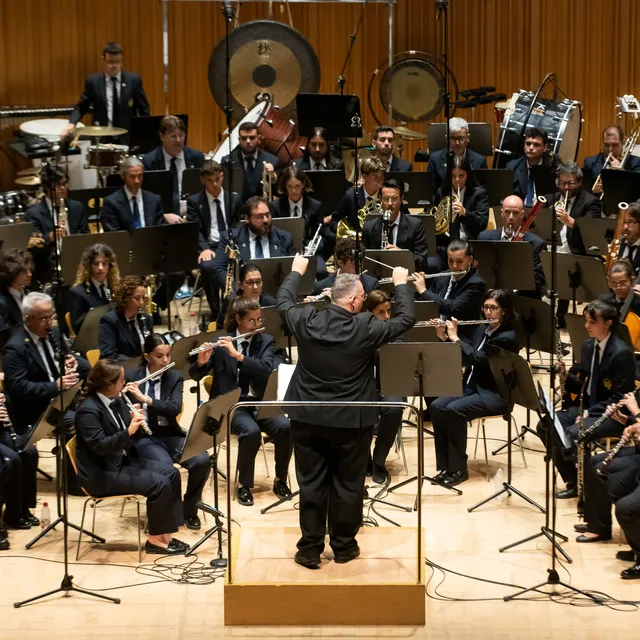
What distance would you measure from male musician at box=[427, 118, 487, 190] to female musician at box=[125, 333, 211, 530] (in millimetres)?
4100

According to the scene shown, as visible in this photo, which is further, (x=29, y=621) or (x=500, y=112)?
(x=500, y=112)

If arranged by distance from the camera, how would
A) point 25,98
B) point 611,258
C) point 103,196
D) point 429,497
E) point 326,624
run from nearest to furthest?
point 326,624 → point 429,497 → point 611,258 → point 103,196 → point 25,98

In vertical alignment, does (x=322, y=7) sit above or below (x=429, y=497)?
above

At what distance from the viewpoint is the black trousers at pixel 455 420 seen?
6.95 meters

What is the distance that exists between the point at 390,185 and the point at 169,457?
3369 mm

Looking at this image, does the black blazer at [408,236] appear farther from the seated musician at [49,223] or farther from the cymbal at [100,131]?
the cymbal at [100,131]

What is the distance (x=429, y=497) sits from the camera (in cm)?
683

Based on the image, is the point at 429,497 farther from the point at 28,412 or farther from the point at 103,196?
the point at 103,196

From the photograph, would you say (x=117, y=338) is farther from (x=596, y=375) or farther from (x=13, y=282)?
(x=596, y=375)

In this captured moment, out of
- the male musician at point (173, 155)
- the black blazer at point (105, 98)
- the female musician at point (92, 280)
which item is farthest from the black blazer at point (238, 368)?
the black blazer at point (105, 98)

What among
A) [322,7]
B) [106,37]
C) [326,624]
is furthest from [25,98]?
[326,624]

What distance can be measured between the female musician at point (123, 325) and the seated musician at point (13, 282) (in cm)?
64

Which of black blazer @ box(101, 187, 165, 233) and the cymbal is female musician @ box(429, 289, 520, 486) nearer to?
black blazer @ box(101, 187, 165, 233)

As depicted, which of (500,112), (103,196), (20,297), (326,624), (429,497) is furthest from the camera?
(500,112)
